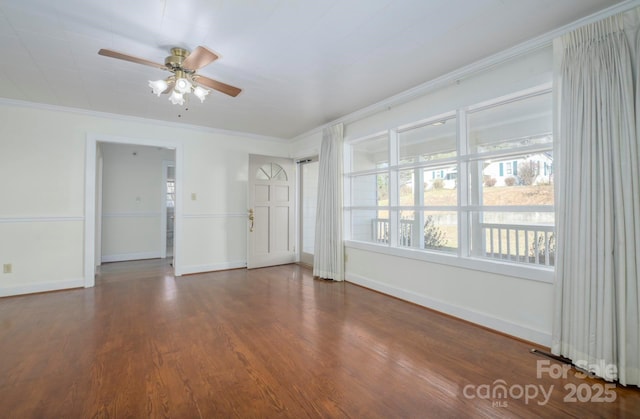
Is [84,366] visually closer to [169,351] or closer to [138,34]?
[169,351]

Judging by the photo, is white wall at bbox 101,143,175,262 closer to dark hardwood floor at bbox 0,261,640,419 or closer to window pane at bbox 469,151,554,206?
dark hardwood floor at bbox 0,261,640,419

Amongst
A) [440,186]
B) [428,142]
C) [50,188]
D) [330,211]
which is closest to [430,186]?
[440,186]

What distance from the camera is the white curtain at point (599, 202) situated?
180cm

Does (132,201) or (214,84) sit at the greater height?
(214,84)

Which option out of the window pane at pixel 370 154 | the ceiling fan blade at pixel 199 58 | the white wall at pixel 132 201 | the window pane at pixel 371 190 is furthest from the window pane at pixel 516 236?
the white wall at pixel 132 201

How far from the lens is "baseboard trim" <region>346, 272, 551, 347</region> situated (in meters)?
2.32

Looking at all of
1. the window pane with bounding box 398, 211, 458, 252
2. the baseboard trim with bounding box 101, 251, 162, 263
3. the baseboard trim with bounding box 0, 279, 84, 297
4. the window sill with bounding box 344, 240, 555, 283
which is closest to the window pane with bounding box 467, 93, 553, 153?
the window pane with bounding box 398, 211, 458, 252

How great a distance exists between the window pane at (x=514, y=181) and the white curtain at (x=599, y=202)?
3.14ft

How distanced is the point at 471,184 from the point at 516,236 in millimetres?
1148

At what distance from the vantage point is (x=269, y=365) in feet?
6.63

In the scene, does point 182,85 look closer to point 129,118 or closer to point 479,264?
point 129,118

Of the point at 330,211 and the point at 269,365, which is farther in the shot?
the point at 330,211

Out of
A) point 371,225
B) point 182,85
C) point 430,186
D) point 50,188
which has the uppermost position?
point 182,85

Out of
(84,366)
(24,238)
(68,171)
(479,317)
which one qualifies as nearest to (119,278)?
(24,238)
